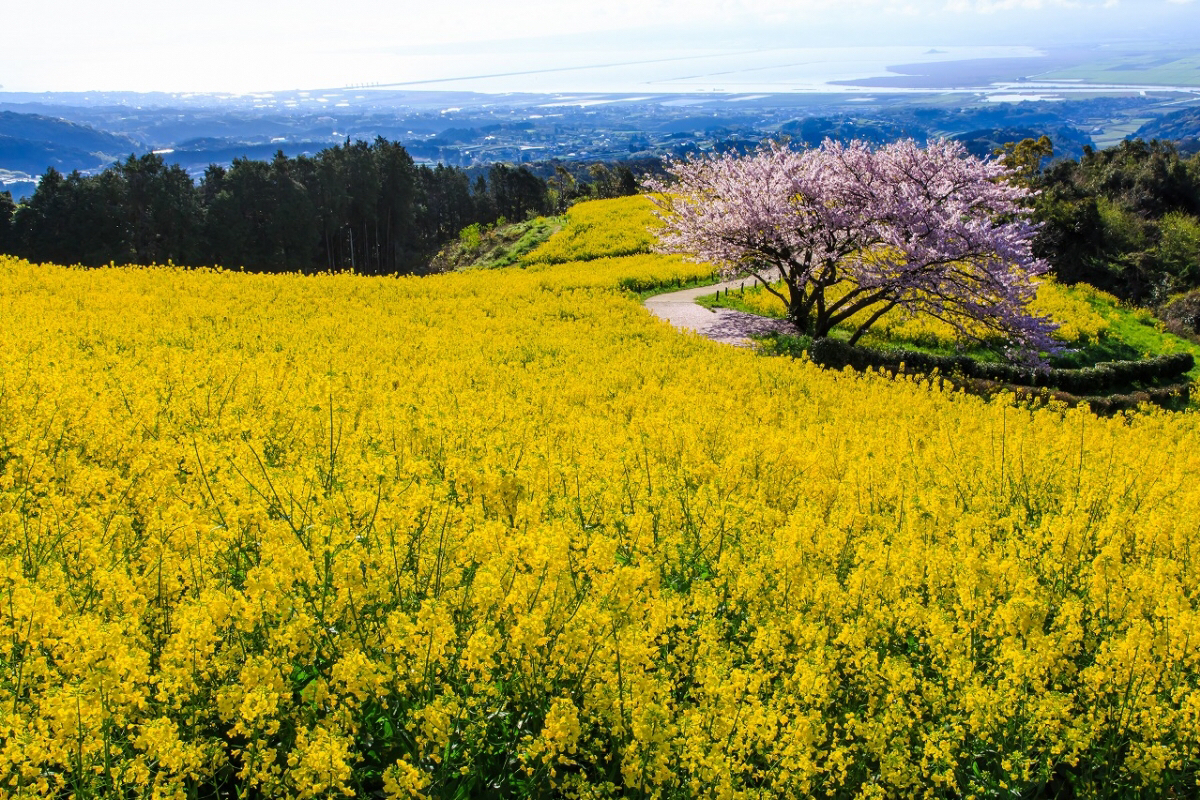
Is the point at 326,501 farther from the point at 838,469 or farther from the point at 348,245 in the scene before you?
the point at 348,245

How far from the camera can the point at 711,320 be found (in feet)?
81.3

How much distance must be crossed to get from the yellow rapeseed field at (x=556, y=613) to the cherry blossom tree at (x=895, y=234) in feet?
42.9

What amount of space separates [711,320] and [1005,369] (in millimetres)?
8761

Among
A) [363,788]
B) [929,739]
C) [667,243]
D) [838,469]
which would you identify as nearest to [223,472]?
[363,788]

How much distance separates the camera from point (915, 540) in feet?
17.8

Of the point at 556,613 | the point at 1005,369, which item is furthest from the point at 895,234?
the point at 556,613

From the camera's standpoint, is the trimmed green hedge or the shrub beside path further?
the shrub beside path

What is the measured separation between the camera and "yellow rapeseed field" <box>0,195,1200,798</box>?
342 centimetres

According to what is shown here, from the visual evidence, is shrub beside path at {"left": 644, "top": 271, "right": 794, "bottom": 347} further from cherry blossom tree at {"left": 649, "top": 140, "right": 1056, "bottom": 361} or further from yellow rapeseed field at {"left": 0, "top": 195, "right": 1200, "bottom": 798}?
yellow rapeseed field at {"left": 0, "top": 195, "right": 1200, "bottom": 798}

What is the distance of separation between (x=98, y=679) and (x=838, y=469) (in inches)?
275

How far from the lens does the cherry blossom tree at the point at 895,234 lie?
798 inches

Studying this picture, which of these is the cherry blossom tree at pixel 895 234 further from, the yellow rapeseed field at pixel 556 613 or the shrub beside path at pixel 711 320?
the yellow rapeseed field at pixel 556 613

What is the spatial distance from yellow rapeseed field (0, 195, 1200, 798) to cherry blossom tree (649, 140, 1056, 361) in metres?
13.1

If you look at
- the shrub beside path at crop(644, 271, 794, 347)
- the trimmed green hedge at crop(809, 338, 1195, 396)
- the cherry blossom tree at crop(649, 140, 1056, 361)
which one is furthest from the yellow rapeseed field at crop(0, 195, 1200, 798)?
the shrub beside path at crop(644, 271, 794, 347)
